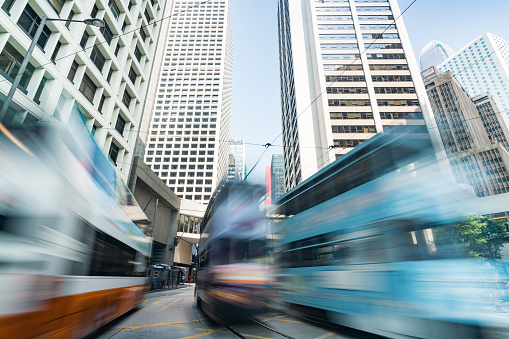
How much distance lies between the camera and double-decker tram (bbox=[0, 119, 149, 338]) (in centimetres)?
212

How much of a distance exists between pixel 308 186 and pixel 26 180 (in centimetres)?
624

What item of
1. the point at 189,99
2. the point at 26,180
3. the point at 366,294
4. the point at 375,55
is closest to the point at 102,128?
the point at 26,180

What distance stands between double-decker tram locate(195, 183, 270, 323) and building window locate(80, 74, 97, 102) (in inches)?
648

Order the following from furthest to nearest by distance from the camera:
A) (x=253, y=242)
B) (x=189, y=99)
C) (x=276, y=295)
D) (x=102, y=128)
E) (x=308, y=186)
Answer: (x=189, y=99), (x=102, y=128), (x=276, y=295), (x=308, y=186), (x=253, y=242)

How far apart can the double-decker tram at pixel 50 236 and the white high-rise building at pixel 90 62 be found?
5.81 metres

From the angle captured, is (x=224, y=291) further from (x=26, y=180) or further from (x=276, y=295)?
(x=276, y=295)

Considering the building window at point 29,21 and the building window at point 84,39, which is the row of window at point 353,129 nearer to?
the building window at point 84,39

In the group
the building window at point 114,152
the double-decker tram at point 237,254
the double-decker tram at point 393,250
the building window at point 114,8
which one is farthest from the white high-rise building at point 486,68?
the double-decker tram at point 237,254

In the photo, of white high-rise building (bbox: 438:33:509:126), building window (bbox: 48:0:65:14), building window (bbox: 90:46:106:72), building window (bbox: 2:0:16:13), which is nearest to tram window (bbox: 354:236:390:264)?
building window (bbox: 2:0:16:13)

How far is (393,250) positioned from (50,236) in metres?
5.07

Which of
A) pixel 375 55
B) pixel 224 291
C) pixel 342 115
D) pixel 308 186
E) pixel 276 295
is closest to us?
pixel 224 291

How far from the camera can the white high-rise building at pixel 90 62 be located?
487 inches

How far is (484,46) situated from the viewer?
10238cm

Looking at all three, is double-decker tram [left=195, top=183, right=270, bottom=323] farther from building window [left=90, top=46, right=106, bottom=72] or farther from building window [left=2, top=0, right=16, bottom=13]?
building window [left=90, top=46, right=106, bottom=72]
